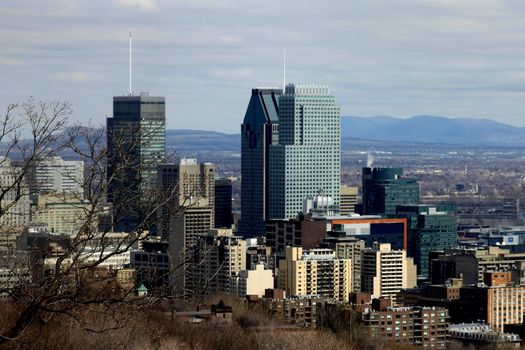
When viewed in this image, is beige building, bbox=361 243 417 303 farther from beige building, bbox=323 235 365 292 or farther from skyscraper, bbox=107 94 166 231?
skyscraper, bbox=107 94 166 231

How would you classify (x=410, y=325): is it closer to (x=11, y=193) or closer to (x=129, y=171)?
(x=11, y=193)

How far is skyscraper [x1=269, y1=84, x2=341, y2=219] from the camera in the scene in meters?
131

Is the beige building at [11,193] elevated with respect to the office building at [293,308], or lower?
elevated

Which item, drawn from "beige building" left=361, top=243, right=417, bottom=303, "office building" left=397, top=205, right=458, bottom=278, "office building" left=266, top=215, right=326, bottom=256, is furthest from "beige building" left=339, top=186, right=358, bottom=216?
"beige building" left=361, top=243, right=417, bottom=303

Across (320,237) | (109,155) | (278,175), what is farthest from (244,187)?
(109,155)

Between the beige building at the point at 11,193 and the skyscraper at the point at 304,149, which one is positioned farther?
the skyscraper at the point at 304,149

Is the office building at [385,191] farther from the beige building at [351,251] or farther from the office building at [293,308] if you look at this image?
the office building at [293,308]

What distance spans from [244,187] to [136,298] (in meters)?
115

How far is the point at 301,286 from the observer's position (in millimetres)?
74000

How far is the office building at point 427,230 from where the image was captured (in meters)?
105

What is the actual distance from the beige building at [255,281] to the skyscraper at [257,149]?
49011mm

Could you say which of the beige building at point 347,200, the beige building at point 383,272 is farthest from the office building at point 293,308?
the beige building at point 347,200

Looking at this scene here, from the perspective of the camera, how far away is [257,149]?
136 m

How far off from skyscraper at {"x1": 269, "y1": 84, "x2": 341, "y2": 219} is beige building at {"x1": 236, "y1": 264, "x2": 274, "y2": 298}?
185ft
